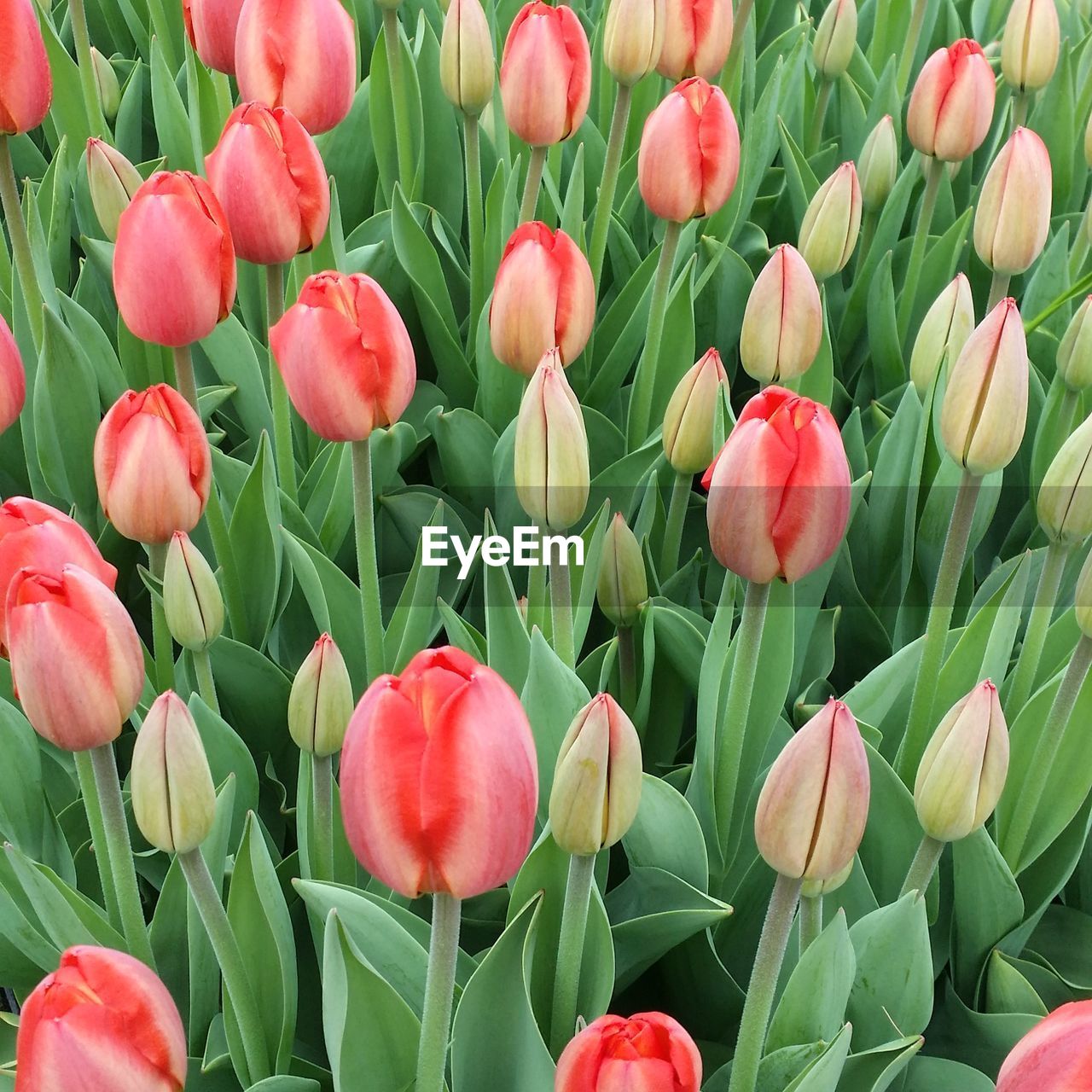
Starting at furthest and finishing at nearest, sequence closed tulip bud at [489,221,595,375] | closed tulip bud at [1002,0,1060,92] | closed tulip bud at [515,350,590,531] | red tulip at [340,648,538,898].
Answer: closed tulip bud at [1002,0,1060,92] → closed tulip bud at [489,221,595,375] → closed tulip bud at [515,350,590,531] → red tulip at [340,648,538,898]

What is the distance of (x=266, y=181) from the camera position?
77cm

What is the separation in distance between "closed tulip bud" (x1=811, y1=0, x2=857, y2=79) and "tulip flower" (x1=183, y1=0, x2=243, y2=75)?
0.59m

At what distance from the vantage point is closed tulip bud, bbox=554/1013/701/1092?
444 millimetres

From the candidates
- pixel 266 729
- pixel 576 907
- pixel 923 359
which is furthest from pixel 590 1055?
pixel 923 359

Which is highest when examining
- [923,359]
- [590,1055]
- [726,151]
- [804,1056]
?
[726,151]

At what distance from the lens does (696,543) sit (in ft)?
3.45

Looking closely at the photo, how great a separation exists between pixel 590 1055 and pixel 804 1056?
0.62ft

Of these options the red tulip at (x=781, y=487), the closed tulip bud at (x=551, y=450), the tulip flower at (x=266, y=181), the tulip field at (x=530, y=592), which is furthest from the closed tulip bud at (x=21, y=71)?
the red tulip at (x=781, y=487)

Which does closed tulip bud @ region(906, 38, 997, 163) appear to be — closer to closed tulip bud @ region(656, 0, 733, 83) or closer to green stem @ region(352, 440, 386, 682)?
closed tulip bud @ region(656, 0, 733, 83)

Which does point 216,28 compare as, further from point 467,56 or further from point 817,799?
point 817,799

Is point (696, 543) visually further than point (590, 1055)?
Yes

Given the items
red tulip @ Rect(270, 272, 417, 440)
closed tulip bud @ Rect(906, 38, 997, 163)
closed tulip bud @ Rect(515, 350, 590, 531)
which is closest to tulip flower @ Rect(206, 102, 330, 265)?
red tulip @ Rect(270, 272, 417, 440)

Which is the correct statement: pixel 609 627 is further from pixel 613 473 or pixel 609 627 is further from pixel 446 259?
pixel 446 259

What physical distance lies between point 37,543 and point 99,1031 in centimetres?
22
